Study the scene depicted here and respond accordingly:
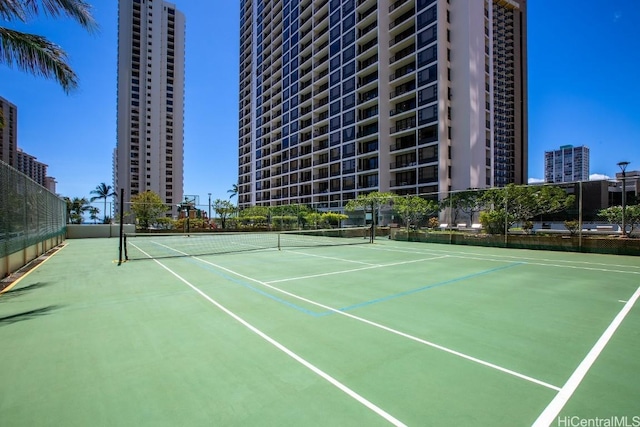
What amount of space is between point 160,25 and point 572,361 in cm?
12948

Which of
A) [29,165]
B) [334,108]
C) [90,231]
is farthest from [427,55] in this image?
[29,165]

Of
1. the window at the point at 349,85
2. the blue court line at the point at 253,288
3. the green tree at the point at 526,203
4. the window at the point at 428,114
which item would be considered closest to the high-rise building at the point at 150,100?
the window at the point at 349,85

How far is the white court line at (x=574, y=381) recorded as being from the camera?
2902mm

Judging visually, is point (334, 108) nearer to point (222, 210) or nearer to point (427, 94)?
point (427, 94)

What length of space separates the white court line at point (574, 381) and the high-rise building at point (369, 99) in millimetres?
35001

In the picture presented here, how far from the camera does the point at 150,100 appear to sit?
9819cm

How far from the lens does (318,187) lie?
67.8 meters

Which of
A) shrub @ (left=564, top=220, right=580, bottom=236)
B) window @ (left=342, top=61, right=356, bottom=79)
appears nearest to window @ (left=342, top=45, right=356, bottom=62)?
window @ (left=342, top=61, right=356, bottom=79)

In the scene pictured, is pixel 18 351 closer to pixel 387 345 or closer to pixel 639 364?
pixel 387 345

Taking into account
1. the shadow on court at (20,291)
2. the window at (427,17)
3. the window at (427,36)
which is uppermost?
the window at (427,17)

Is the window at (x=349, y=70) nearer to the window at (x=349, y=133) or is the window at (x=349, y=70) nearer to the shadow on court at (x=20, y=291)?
the window at (x=349, y=133)

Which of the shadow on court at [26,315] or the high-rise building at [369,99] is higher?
the high-rise building at [369,99]

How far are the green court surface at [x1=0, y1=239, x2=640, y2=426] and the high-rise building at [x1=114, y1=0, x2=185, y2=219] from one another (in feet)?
331

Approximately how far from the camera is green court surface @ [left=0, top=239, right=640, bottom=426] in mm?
3018
